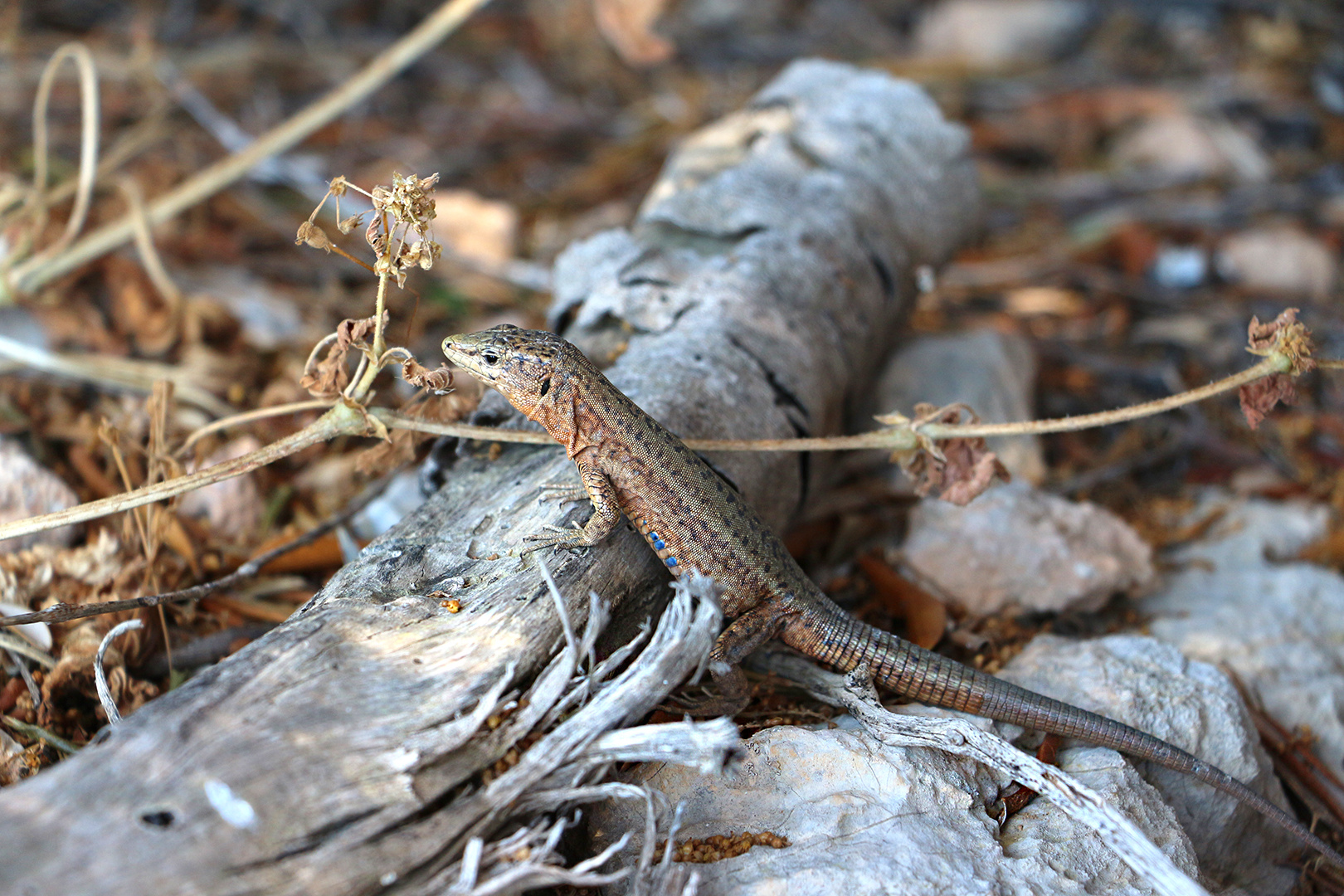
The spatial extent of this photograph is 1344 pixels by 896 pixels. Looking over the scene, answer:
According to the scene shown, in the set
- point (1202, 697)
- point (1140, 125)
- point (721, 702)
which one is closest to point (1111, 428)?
point (1202, 697)

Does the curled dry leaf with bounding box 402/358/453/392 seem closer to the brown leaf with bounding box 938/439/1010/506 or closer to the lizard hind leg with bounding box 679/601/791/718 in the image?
the lizard hind leg with bounding box 679/601/791/718

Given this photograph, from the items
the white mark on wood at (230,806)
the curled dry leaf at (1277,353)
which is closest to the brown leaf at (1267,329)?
the curled dry leaf at (1277,353)

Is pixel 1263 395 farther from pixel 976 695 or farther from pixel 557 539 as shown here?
pixel 557 539

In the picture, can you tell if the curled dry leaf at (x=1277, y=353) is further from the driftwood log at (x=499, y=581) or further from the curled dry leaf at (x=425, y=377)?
the curled dry leaf at (x=425, y=377)

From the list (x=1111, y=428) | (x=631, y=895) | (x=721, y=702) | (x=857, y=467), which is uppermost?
(x=631, y=895)

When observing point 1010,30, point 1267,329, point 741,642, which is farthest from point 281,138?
point 1010,30

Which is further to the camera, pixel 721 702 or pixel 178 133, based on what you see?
pixel 178 133

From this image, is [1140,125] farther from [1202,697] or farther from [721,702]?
[721,702]

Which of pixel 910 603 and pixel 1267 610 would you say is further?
pixel 1267 610
